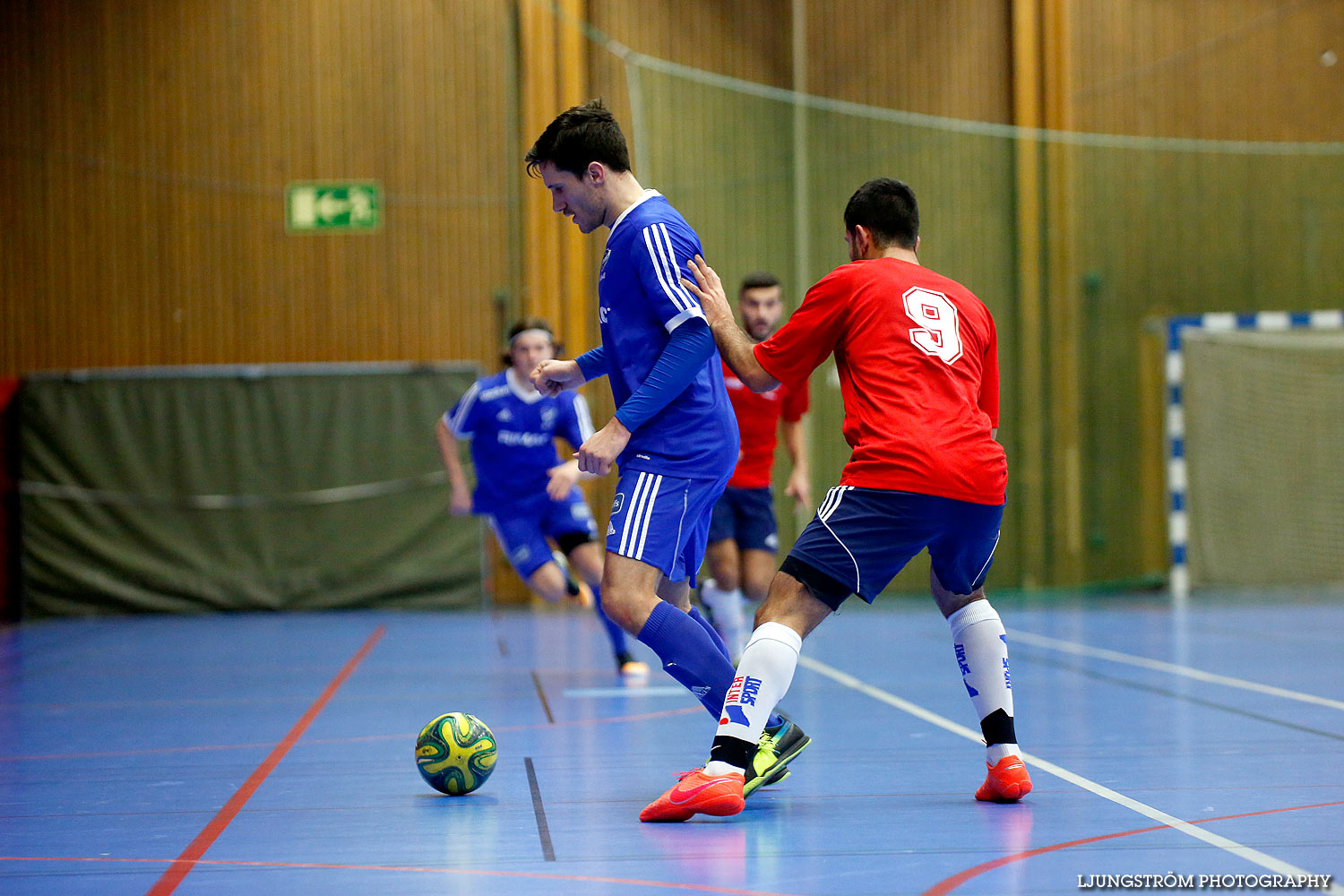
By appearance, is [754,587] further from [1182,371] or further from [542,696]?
[1182,371]

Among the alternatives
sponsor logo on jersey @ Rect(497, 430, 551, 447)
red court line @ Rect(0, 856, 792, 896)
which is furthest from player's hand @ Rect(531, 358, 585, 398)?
sponsor logo on jersey @ Rect(497, 430, 551, 447)

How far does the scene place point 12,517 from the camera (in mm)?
12242

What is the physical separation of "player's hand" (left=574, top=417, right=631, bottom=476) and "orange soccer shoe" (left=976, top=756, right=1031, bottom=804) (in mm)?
1324

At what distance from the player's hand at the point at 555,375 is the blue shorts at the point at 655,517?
0.41 meters

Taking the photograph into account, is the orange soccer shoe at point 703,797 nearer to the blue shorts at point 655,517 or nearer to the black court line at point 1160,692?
the blue shorts at point 655,517

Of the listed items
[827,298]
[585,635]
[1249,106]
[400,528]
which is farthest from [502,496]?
[1249,106]

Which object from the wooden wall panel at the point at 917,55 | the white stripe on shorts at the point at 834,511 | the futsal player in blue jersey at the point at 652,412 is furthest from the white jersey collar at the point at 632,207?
the wooden wall panel at the point at 917,55

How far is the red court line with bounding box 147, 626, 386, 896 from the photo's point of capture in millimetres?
2883

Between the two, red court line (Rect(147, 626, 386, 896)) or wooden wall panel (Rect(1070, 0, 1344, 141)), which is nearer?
red court line (Rect(147, 626, 386, 896))

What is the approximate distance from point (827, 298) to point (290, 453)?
32.0ft

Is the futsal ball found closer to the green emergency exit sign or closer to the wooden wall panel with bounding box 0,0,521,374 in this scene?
the wooden wall panel with bounding box 0,0,521,374

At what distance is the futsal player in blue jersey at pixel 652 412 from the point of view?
3.55 meters

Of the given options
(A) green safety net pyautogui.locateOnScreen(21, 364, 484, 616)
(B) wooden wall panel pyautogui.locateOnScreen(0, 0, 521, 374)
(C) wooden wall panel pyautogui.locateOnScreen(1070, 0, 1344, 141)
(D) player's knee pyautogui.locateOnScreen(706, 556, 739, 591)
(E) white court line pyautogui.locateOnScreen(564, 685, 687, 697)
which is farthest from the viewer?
(C) wooden wall panel pyautogui.locateOnScreen(1070, 0, 1344, 141)

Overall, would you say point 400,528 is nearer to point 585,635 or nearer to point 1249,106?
point 585,635
